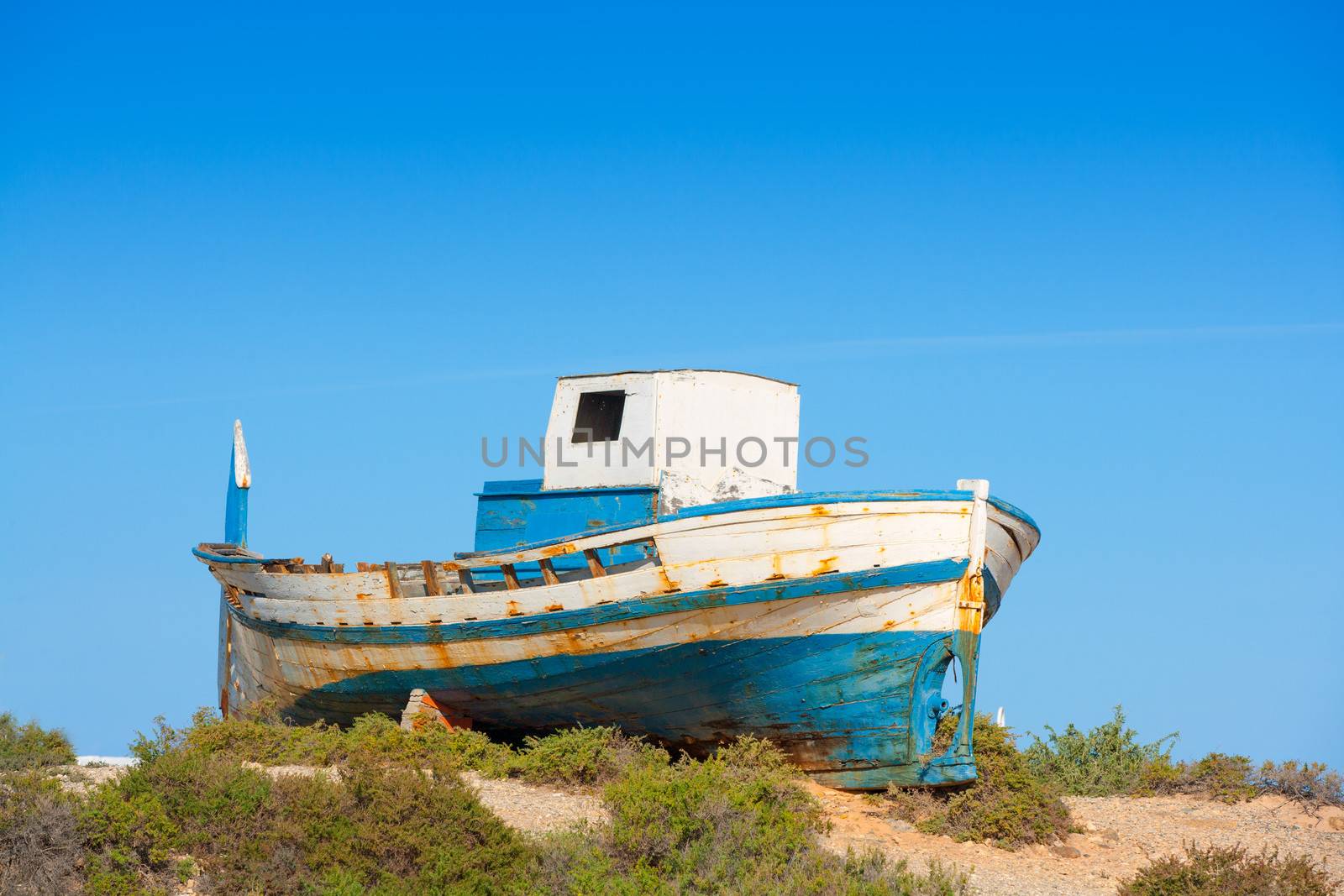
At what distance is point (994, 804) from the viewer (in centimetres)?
1157

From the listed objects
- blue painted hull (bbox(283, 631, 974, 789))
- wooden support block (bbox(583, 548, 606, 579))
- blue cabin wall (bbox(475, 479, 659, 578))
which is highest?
blue cabin wall (bbox(475, 479, 659, 578))

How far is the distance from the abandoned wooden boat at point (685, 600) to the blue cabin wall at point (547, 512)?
0.9 inches

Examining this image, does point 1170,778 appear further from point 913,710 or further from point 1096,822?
point 913,710

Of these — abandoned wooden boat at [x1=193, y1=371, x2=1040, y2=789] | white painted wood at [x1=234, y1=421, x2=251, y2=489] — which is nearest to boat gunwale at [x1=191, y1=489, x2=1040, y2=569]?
abandoned wooden boat at [x1=193, y1=371, x2=1040, y2=789]

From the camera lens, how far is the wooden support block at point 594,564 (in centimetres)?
1309

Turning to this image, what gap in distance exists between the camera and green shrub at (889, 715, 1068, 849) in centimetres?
1136

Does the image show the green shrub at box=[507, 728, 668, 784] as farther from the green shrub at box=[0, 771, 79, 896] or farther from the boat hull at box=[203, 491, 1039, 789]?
the green shrub at box=[0, 771, 79, 896]

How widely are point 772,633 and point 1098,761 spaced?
4.93 meters

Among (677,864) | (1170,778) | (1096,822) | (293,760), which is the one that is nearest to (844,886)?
(677,864)

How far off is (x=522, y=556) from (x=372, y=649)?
2.72 m

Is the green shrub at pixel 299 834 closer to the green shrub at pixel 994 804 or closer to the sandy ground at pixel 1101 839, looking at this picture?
the sandy ground at pixel 1101 839

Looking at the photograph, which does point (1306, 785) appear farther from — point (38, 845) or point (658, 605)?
point (38, 845)

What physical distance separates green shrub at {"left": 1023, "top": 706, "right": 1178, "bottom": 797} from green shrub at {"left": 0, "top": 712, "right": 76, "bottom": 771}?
10.3m

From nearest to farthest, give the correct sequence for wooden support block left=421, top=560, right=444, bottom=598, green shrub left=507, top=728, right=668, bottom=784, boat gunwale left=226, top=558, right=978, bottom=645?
boat gunwale left=226, top=558, right=978, bottom=645
green shrub left=507, top=728, right=668, bottom=784
wooden support block left=421, top=560, right=444, bottom=598
